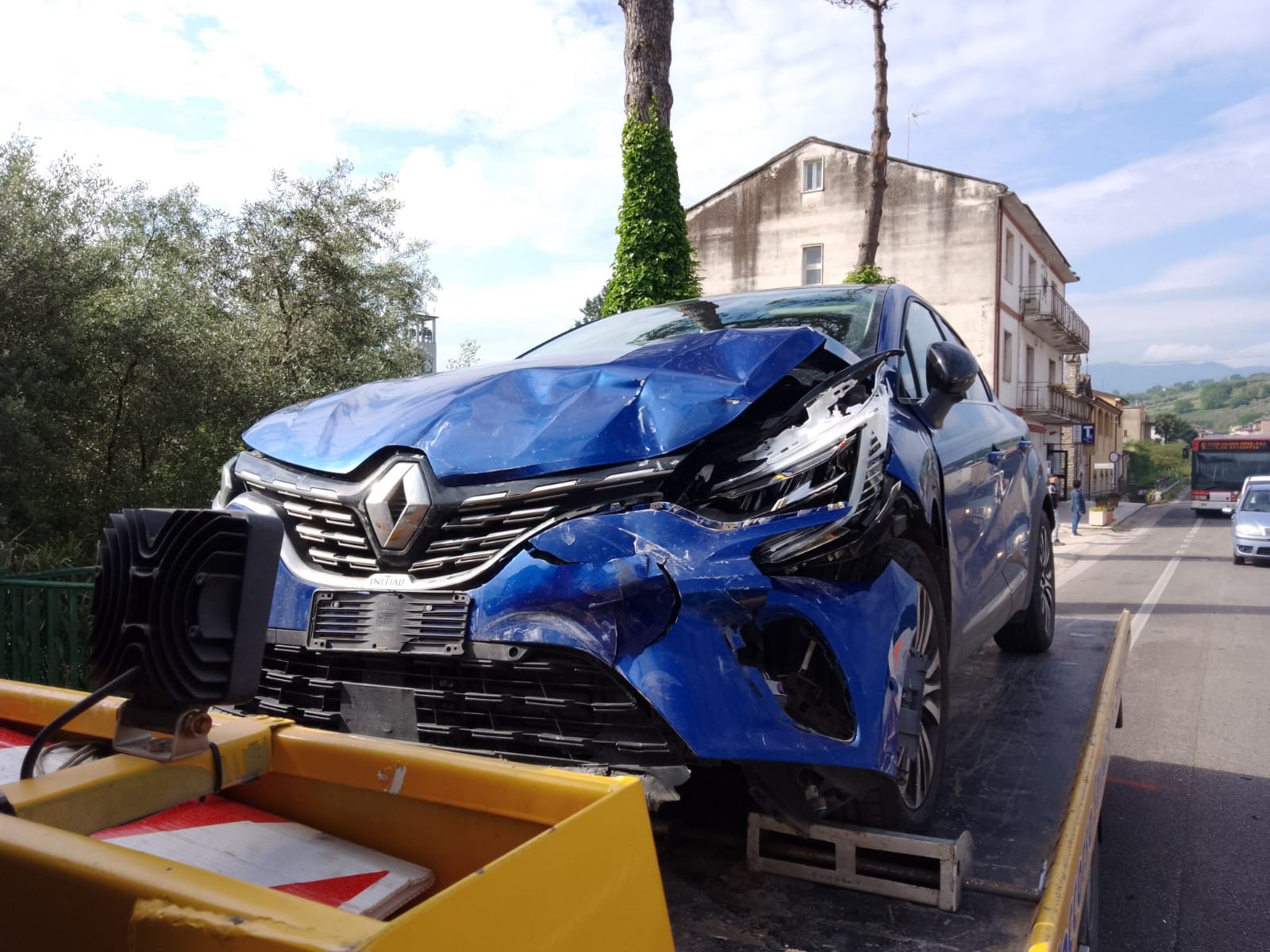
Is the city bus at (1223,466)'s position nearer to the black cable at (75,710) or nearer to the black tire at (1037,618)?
the black tire at (1037,618)

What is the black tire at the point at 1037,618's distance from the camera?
4.57 m

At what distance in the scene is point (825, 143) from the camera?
31.6 metres

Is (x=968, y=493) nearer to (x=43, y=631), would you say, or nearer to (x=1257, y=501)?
(x=43, y=631)

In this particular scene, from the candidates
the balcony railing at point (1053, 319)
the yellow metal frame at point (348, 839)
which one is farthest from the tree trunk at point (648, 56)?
the balcony railing at point (1053, 319)

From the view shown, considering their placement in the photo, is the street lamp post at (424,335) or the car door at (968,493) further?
the street lamp post at (424,335)

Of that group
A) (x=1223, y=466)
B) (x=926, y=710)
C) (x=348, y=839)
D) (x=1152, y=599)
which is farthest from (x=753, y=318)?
(x=1223, y=466)

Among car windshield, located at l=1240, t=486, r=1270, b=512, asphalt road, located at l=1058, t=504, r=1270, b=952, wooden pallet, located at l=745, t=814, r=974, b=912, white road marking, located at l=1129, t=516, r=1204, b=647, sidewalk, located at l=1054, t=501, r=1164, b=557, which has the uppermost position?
wooden pallet, located at l=745, t=814, r=974, b=912

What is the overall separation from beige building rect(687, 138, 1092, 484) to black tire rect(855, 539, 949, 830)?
91.7ft

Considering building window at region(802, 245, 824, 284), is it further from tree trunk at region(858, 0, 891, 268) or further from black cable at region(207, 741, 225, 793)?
black cable at region(207, 741, 225, 793)

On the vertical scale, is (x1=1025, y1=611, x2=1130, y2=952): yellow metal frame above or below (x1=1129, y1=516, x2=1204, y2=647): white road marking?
above

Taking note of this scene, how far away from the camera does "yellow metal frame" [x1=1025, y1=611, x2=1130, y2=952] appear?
1798 mm

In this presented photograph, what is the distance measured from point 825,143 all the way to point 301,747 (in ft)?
107

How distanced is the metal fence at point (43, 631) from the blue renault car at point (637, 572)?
3.19m

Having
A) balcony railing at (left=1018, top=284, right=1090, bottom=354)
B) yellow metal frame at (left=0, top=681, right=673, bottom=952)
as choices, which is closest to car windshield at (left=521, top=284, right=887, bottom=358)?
yellow metal frame at (left=0, top=681, right=673, bottom=952)
